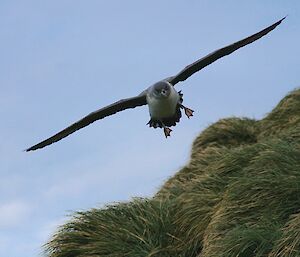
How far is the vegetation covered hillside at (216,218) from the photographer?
298 inches

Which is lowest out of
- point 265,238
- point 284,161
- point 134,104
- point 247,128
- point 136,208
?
point 265,238

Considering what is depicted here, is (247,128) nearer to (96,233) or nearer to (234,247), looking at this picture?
(96,233)

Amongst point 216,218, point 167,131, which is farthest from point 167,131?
point 216,218

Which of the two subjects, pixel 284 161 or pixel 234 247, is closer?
pixel 234 247

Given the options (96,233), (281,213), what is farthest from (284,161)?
(96,233)

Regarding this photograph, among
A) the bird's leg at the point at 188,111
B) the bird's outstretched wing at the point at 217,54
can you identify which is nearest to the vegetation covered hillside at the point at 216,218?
the bird's leg at the point at 188,111

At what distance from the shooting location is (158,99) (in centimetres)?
768

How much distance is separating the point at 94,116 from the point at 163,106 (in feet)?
6.30

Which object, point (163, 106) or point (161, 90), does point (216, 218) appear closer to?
point (163, 106)

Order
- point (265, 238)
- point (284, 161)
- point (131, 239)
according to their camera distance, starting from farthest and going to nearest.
→ point (131, 239)
point (284, 161)
point (265, 238)

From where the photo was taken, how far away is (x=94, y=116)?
9.39 metres

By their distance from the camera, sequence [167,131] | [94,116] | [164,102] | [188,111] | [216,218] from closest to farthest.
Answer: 1. [164,102]
2. [167,131]
3. [188,111]
4. [216,218]
5. [94,116]

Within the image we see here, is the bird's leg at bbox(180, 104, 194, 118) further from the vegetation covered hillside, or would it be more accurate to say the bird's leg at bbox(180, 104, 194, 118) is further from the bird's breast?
the vegetation covered hillside

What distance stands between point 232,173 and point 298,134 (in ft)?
3.68
